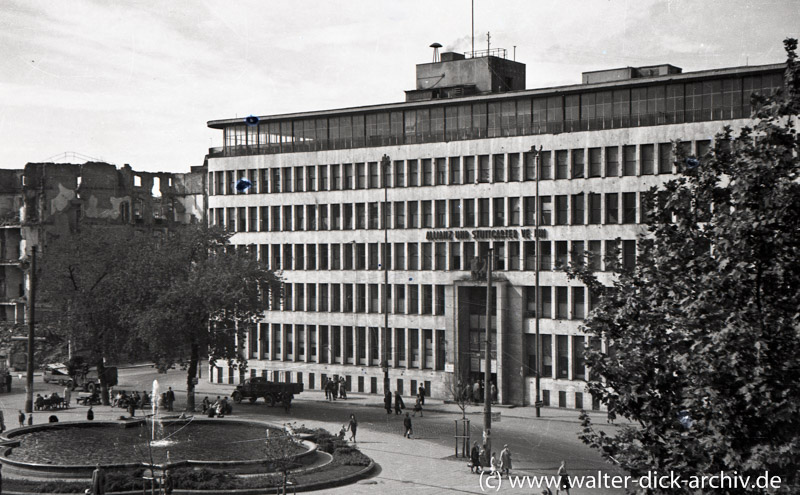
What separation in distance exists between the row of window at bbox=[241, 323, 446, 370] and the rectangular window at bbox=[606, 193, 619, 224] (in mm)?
15452

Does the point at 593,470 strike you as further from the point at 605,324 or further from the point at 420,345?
the point at 420,345

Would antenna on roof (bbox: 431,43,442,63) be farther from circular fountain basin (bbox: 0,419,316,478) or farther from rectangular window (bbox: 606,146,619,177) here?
circular fountain basin (bbox: 0,419,316,478)

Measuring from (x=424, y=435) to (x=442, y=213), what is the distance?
75.4 ft

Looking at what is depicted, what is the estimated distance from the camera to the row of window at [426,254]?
219 ft

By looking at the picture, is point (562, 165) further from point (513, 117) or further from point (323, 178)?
point (323, 178)

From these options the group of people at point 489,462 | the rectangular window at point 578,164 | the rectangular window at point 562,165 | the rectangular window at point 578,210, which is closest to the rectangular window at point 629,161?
the rectangular window at point 578,164

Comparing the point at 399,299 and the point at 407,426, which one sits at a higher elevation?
the point at 399,299

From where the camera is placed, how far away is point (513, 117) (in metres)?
70.2

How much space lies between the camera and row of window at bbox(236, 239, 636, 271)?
66.7 meters

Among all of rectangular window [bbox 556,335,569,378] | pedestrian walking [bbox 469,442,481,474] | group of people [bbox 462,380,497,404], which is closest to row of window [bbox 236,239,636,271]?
rectangular window [bbox 556,335,569,378]

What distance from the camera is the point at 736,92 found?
203 feet

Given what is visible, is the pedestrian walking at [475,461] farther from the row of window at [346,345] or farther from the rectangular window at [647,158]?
the row of window at [346,345]

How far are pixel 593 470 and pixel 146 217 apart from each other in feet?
242

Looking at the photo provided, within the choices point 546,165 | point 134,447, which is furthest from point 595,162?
point 134,447
